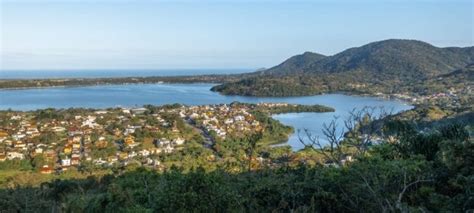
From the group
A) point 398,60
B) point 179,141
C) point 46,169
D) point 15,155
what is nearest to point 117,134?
point 179,141

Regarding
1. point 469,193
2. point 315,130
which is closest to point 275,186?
point 469,193

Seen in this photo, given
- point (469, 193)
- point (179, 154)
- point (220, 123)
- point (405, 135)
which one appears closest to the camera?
point (469, 193)

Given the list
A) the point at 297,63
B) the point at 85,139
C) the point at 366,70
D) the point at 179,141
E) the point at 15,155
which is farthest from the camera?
the point at 297,63

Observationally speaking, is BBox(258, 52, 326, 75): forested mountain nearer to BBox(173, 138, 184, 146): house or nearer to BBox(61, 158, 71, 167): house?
BBox(173, 138, 184, 146): house

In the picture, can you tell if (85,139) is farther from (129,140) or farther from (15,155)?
(15,155)

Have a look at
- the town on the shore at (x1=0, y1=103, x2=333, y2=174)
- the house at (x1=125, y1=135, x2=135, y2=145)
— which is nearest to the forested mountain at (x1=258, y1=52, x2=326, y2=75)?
the town on the shore at (x1=0, y1=103, x2=333, y2=174)

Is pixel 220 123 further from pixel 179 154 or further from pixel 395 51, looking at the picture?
pixel 395 51
